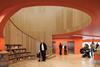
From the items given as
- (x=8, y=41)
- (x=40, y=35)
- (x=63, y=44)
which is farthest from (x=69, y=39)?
(x=8, y=41)

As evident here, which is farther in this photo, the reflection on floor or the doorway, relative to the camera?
the doorway

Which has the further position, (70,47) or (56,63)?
(70,47)

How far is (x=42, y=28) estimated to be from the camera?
69.4 ft

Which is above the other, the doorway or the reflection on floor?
the doorway

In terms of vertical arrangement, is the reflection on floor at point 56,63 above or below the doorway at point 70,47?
below

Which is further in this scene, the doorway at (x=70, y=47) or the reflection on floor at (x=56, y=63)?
the doorway at (x=70, y=47)

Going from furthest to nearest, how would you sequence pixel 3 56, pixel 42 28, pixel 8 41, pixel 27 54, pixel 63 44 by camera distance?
pixel 63 44
pixel 42 28
pixel 27 54
pixel 8 41
pixel 3 56

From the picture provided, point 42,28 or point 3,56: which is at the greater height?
point 42,28

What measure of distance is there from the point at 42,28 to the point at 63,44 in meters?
7.93

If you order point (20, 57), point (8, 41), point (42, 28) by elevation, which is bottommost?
point (20, 57)

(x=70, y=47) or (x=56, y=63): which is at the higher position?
(x=70, y=47)

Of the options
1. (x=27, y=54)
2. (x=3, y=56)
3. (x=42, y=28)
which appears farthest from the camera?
(x=42, y=28)

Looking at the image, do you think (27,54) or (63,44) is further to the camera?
(63,44)

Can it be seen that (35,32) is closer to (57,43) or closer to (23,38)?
(23,38)
